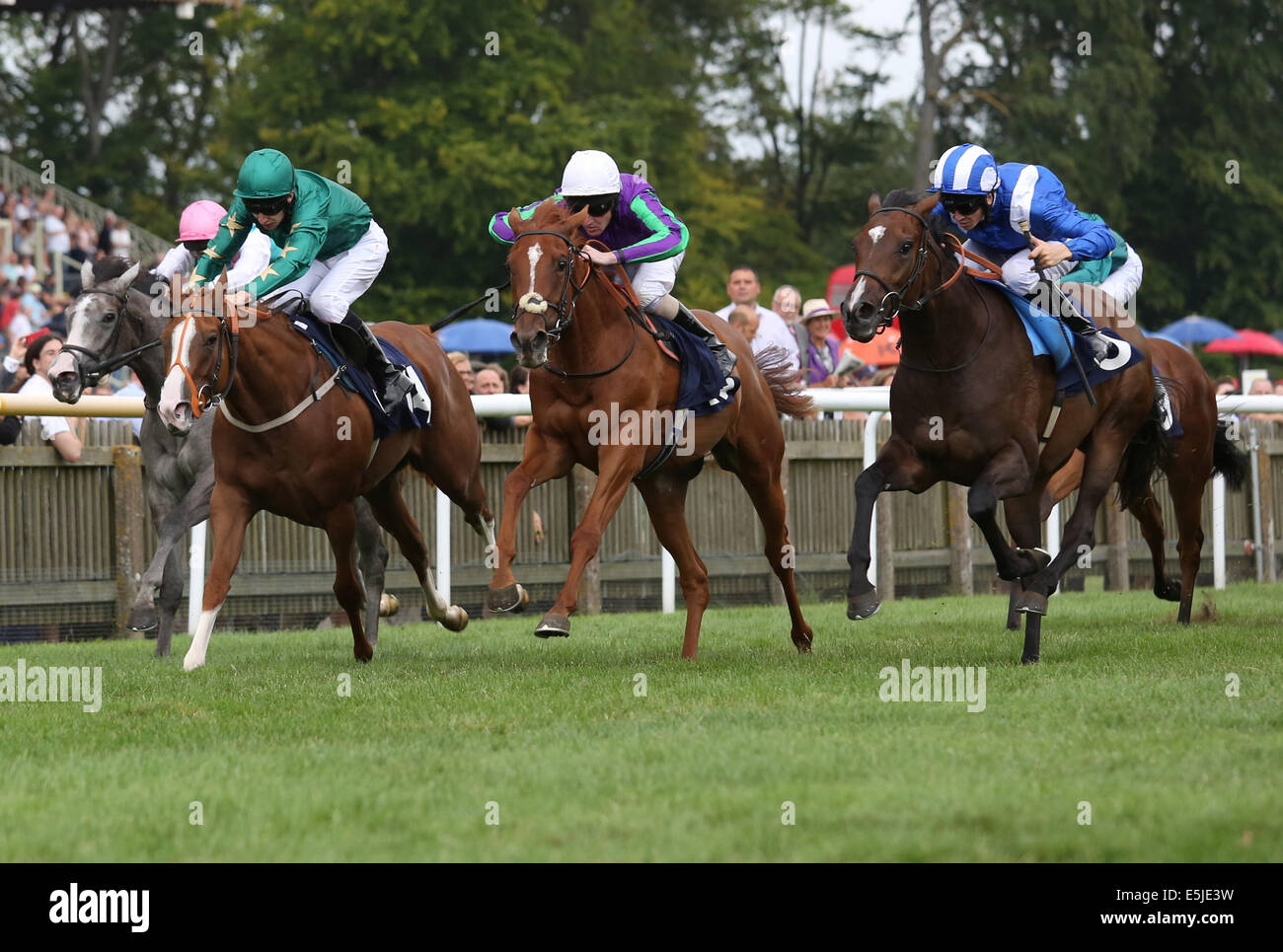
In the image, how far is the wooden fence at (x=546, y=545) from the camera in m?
10.1

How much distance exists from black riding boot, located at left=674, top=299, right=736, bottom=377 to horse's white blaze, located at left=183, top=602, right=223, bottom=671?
239cm

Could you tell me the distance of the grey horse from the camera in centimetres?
828

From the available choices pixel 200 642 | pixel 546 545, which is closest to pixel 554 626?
pixel 200 642

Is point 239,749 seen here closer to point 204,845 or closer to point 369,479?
point 204,845

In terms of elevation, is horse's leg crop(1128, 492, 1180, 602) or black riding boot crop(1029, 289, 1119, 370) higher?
black riding boot crop(1029, 289, 1119, 370)

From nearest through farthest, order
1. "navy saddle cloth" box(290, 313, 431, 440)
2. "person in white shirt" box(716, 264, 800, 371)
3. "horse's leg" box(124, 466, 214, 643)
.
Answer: "navy saddle cloth" box(290, 313, 431, 440), "horse's leg" box(124, 466, 214, 643), "person in white shirt" box(716, 264, 800, 371)

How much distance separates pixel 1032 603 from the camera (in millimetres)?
7184

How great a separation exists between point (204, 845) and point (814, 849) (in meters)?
1.33

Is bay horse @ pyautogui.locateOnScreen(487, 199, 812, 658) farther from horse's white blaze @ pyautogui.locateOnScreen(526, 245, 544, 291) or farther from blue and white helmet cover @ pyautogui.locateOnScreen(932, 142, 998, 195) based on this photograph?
blue and white helmet cover @ pyautogui.locateOnScreen(932, 142, 998, 195)

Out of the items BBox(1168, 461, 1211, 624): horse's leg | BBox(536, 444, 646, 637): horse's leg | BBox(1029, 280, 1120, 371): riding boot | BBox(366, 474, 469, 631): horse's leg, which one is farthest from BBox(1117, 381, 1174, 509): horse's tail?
BBox(366, 474, 469, 631): horse's leg

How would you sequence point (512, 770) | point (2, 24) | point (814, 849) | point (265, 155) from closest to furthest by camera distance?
point (814, 849) < point (512, 770) < point (265, 155) < point (2, 24)

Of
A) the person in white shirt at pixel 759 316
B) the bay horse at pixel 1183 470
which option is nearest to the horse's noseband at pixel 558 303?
the bay horse at pixel 1183 470

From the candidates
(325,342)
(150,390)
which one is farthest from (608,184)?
(150,390)

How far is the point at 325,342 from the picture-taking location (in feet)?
25.7
